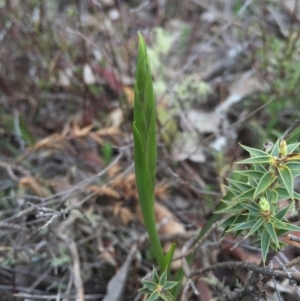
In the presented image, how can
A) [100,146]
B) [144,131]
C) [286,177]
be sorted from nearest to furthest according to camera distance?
1. [286,177]
2. [144,131]
3. [100,146]

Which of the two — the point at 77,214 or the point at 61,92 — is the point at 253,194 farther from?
the point at 61,92

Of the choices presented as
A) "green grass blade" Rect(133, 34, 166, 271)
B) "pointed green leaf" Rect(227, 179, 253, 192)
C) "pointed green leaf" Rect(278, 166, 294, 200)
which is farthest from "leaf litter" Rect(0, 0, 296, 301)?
"pointed green leaf" Rect(278, 166, 294, 200)

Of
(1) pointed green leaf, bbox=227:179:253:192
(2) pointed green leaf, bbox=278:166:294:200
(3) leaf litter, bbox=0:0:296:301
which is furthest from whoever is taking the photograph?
(3) leaf litter, bbox=0:0:296:301

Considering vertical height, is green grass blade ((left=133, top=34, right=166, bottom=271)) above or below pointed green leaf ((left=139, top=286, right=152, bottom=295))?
above

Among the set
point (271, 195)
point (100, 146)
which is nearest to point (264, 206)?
point (271, 195)

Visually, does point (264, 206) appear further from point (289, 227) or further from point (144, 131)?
point (144, 131)

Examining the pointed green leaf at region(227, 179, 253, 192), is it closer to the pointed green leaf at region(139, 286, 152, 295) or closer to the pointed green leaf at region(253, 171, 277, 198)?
the pointed green leaf at region(253, 171, 277, 198)

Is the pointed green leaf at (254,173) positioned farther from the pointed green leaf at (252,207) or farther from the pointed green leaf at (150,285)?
the pointed green leaf at (150,285)

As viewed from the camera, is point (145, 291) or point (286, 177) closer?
point (286, 177)
